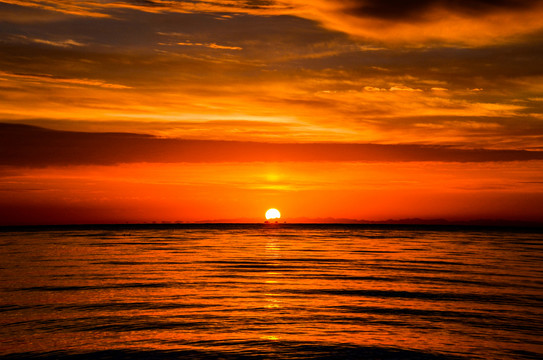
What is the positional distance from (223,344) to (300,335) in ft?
9.71

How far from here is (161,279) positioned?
35.5 m

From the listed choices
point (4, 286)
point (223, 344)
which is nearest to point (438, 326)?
point (223, 344)

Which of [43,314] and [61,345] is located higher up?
[43,314]

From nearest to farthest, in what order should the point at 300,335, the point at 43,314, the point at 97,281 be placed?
1. the point at 300,335
2. the point at 43,314
3. the point at 97,281

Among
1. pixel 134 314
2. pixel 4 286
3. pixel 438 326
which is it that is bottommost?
pixel 438 326

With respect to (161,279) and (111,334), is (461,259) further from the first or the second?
(111,334)

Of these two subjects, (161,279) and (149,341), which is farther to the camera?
(161,279)

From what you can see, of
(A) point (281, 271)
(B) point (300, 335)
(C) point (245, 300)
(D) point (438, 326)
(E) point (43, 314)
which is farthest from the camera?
(A) point (281, 271)

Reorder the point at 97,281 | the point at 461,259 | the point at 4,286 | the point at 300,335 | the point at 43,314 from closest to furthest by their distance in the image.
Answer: the point at 300,335, the point at 43,314, the point at 4,286, the point at 97,281, the point at 461,259

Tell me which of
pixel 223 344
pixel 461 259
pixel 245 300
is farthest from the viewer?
pixel 461 259

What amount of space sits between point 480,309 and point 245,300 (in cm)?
1110

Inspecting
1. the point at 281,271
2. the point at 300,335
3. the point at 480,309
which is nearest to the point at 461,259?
the point at 281,271

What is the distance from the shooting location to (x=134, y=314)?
23.2 m

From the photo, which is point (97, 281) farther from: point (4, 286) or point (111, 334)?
point (111, 334)
